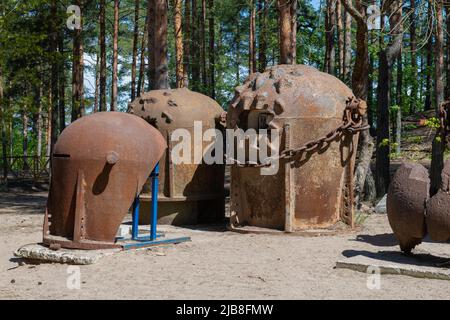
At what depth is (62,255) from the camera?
26.5 feet

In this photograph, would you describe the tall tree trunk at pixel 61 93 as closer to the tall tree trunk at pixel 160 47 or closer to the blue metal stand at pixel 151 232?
the tall tree trunk at pixel 160 47

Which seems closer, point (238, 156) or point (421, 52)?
point (238, 156)

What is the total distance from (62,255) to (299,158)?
4.39 meters

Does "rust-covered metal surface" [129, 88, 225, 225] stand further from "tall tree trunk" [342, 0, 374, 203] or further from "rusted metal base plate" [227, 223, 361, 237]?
"tall tree trunk" [342, 0, 374, 203]

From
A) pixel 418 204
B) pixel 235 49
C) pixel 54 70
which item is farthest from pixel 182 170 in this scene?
pixel 235 49

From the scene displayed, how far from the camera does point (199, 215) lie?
40.5 ft

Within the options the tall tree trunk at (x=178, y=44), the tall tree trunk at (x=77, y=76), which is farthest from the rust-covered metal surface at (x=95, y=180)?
the tall tree trunk at (x=178, y=44)

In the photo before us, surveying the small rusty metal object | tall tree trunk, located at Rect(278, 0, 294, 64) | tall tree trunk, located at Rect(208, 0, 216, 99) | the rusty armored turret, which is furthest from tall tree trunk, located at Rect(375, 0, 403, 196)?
tall tree trunk, located at Rect(208, 0, 216, 99)

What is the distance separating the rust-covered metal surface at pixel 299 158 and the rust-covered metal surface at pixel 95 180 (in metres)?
2.54

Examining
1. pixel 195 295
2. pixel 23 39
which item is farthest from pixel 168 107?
pixel 23 39

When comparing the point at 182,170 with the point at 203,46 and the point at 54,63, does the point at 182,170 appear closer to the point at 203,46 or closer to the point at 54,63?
the point at 54,63

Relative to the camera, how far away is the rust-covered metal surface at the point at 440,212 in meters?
6.76

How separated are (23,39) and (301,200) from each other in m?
14.1
